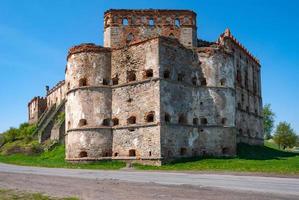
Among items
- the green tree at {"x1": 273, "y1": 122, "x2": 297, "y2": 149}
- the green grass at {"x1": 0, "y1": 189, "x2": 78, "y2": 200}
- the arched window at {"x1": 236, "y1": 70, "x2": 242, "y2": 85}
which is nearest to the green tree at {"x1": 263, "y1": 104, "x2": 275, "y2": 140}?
the green tree at {"x1": 273, "y1": 122, "x2": 297, "y2": 149}

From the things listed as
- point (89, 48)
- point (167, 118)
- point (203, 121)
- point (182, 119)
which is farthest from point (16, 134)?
point (203, 121)

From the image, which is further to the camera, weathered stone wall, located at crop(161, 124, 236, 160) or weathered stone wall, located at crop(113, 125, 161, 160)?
weathered stone wall, located at crop(161, 124, 236, 160)

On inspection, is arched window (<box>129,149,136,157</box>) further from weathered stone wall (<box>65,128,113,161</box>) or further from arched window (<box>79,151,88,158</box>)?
arched window (<box>79,151,88,158</box>)

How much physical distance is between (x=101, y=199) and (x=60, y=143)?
1322 inches

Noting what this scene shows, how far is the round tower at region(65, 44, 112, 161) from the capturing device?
32.9m

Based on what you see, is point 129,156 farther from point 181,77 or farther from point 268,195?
point 268,195

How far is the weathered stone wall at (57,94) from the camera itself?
2359 inches

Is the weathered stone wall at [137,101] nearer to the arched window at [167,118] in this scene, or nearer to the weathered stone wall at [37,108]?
the arched window at [167,118]

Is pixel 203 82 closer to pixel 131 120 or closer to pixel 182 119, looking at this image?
pixel 182 119

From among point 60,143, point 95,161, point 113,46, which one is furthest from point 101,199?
point 60,143

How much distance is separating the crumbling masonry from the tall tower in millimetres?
388

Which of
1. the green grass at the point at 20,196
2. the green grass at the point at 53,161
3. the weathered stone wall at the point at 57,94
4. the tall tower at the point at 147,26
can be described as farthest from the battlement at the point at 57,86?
the green grass at the point at 20,196

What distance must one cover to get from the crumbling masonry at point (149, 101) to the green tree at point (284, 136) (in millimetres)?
38707

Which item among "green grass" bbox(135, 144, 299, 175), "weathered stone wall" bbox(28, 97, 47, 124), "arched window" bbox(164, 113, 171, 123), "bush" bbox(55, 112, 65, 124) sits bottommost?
"green grass" bbox(135, 144, 299, 175)
